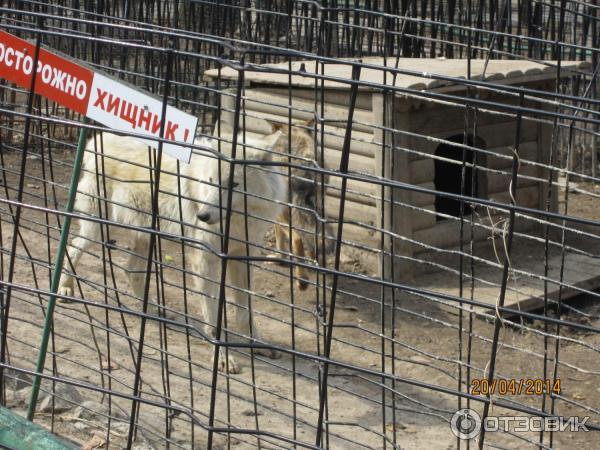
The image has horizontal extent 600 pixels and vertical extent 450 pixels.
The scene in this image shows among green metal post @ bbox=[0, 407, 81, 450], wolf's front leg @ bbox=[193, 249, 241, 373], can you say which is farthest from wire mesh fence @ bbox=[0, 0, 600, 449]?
green metal post @ bbox=[0, 407, 81, 450]

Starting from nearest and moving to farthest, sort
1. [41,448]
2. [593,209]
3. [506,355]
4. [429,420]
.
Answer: [41,448], [429,420], [506,355], [593,209]

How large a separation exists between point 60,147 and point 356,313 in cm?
415

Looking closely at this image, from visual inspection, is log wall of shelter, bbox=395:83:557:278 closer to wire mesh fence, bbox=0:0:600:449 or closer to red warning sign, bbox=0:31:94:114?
wire mesh fence, bbox=0:0:600:449

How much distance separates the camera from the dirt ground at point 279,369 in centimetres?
473

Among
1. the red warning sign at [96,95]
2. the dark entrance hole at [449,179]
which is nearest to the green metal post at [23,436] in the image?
the red warning sign at [96,95]

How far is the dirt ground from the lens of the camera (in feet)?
15.5

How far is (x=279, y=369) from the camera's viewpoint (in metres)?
6.45

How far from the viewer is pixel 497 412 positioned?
5875 mm

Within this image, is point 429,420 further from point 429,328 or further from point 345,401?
point 429,328

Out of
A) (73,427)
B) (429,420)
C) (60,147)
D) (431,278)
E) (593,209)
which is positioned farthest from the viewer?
(60,147)

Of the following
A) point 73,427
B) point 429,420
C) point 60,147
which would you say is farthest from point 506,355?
point 60,147
